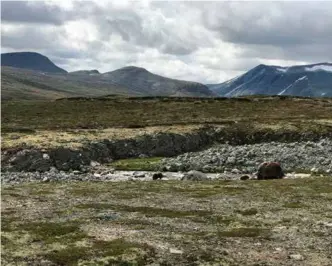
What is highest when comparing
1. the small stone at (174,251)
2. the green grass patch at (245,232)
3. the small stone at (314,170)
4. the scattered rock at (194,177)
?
the green grass patch at (245,232)

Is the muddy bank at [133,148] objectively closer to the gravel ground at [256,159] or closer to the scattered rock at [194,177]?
the gravel ground at [256,159]

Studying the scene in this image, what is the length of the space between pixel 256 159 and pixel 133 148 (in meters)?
23.4

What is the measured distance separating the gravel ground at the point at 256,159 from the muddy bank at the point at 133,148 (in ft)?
30.3

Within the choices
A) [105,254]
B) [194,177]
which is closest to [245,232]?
[105,254]

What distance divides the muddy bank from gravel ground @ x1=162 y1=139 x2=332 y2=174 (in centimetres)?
923

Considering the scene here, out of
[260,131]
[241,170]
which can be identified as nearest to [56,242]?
[241,170]

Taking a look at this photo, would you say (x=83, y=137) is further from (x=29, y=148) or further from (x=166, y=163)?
(x=166, y=163)

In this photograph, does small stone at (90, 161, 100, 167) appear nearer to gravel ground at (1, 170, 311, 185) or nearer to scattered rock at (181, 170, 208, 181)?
gravel ground at (1, 170, 311, 185)

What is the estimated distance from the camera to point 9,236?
31.5m

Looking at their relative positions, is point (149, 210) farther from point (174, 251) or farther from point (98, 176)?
point (98, 176)

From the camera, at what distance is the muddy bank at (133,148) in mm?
79625

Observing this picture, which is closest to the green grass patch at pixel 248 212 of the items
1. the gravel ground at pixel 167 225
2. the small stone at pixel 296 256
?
the gravel ground at pixel 167 225

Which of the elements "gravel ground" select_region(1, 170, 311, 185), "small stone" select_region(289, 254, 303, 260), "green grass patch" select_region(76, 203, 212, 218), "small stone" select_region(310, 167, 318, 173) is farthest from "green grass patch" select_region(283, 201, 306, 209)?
"small stone" select_region(310, 167, 318, 173)

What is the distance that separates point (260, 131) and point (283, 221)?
7004 centimetres
